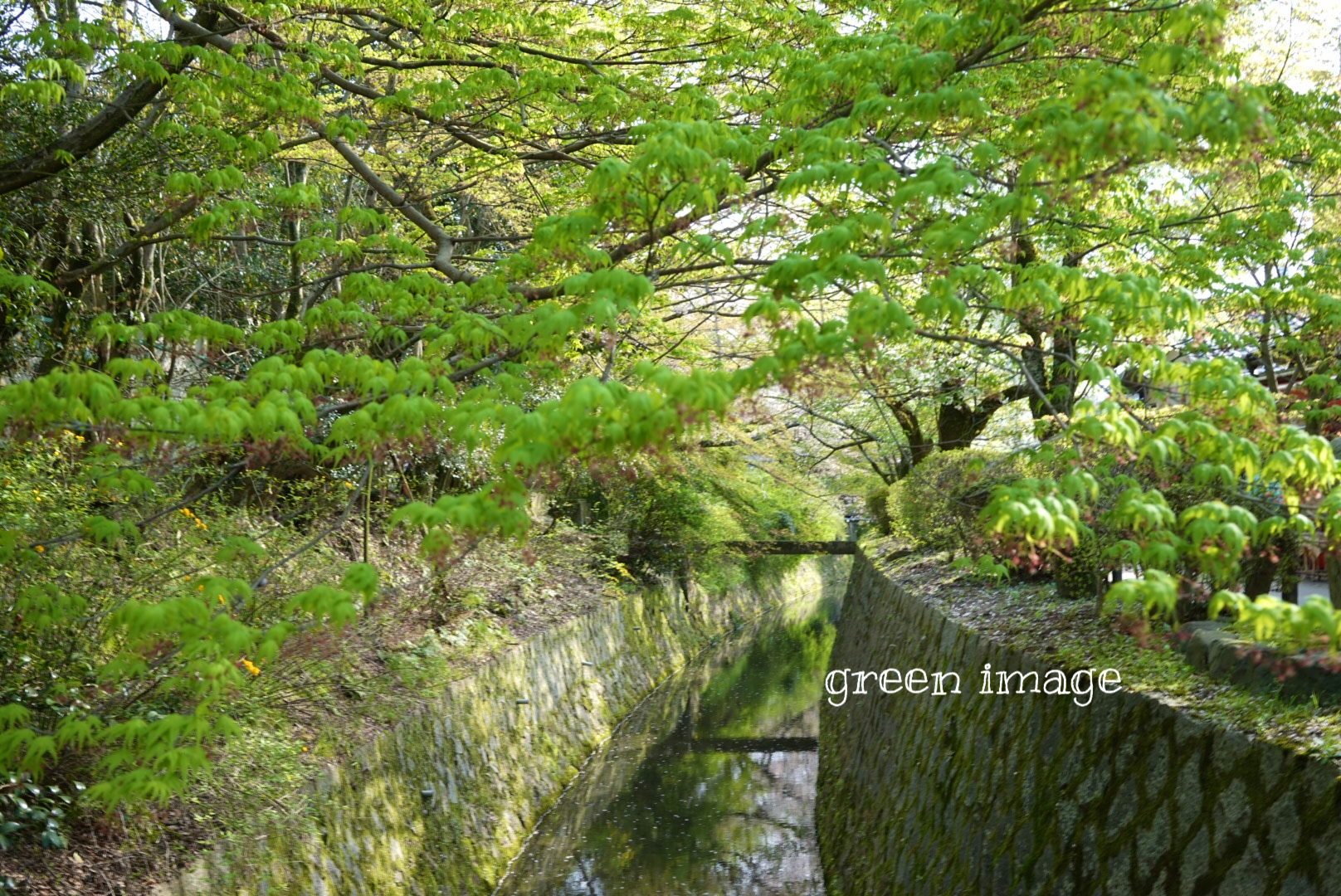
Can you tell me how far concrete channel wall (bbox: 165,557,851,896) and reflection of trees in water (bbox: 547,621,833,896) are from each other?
872 millimetres

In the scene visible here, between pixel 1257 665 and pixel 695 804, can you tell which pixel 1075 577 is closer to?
pixel 1257 665

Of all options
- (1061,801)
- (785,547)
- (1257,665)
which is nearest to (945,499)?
(1061,801)

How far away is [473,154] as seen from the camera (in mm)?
8734

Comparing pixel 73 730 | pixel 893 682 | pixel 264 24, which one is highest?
pixel 264 24

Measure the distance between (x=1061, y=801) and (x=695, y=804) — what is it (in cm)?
692

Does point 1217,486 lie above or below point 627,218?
below

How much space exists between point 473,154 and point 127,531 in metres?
5.12

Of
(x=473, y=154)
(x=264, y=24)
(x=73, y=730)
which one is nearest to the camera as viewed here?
(x=73, y=730)

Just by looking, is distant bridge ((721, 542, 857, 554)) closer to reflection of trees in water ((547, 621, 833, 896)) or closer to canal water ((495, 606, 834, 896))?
canal water ((495, 606, 834, 896))

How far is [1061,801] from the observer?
520 cm

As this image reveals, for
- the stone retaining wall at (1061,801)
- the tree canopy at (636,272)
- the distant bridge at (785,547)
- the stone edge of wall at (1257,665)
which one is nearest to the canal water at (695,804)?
the stone retaining wall at (1061,801)

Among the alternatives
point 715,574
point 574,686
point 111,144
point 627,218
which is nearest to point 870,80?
point 627,218

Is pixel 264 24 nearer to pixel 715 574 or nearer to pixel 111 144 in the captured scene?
pixel 111 144

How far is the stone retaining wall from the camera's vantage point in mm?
3756
